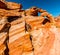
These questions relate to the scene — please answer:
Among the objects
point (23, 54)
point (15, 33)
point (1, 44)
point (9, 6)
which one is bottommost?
point (23, 54)

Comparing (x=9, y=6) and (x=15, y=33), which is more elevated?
(x=9, y=6)

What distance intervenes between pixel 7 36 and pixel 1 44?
101 inches

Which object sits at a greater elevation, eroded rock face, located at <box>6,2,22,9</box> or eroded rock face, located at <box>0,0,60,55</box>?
eroded rock face, located at <box>6,2,22,9</box>

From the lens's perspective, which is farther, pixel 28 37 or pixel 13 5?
pixel 13 5

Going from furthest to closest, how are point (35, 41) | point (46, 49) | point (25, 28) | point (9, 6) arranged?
1. point (9, 6)
2. point (25, 28)
3. point (35, 41)
4. point (46, 49)

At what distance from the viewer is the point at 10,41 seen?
2916 centimetres

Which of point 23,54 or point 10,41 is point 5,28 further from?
point 23,54

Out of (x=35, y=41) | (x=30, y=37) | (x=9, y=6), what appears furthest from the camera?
(x=9, y=6)

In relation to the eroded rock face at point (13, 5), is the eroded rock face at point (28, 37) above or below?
below

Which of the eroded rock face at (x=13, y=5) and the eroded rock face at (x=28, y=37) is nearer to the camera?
the eroded rock face at (x=28, y=37)

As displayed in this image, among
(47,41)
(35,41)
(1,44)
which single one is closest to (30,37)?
(35,41)

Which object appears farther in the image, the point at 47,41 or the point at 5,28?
the point at 5,28

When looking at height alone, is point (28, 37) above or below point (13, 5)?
below

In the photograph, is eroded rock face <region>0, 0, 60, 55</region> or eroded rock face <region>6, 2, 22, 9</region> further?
eroded rock face <region>6, 2, 22, 9</region>
